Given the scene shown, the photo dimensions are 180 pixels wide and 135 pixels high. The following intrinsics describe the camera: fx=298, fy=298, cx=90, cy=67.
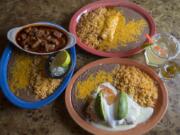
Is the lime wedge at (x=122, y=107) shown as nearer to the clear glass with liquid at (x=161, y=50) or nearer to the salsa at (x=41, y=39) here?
the clear glass with liquid at (x=161, y=50)

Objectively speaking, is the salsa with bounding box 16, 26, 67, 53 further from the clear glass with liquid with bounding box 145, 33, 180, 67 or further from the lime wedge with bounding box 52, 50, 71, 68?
the clear glass with liquid with bounding box 145, 33, 180, 67

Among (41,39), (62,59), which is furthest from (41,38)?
(62,59)

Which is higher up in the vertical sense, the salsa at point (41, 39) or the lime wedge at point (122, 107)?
the salsa at point (41, 39)

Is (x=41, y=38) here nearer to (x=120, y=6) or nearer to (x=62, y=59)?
(x=62, y=59)

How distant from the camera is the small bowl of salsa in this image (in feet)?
3.59

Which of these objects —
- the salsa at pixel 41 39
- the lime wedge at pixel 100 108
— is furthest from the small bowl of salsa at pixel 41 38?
the lime wedge at pixel 100 108

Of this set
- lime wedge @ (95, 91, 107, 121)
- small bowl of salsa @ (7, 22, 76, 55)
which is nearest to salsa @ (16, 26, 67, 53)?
small bowl of salsa @ (7, 22, 76, 55)

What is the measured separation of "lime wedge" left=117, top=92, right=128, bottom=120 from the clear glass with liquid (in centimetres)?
21

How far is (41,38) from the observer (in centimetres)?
112

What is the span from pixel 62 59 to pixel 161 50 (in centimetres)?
36

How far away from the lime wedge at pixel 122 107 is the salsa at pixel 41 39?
12.2 inches

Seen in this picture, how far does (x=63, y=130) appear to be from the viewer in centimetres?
97

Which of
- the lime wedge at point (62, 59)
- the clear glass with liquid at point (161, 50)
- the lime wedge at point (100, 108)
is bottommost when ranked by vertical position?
the lime wedge at point (100, 108)

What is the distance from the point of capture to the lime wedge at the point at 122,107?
925 millimetres
